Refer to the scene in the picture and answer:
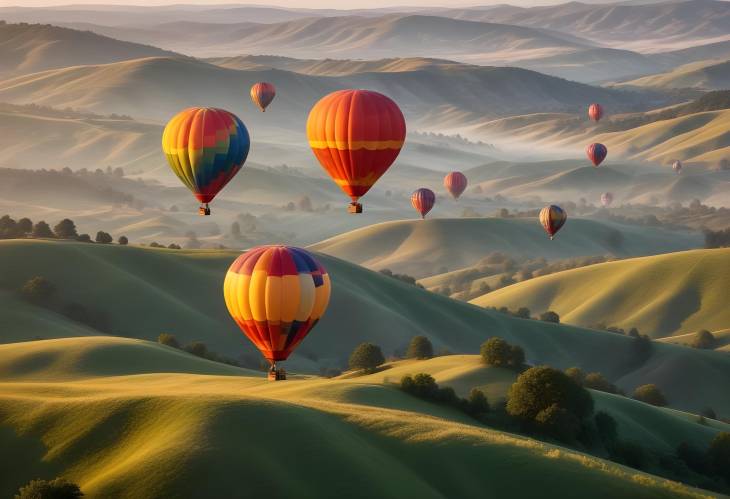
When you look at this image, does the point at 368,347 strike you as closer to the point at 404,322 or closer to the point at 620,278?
the point at 404,322

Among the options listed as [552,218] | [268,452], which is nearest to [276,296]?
[268,452]

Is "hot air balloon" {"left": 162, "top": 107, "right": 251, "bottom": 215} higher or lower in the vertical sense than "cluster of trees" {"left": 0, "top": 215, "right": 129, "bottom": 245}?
higher

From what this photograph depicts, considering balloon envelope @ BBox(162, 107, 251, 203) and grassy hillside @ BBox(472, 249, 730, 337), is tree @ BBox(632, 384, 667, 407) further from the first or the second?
grassy hillside @ BBox(472, 249, 730, 337)

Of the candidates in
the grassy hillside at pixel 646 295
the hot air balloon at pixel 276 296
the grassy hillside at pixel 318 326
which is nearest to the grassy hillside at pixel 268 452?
the hot air balloon at pixel 276 296

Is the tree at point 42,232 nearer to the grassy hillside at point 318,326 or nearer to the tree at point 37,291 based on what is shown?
the grassy hillside at point 318,326

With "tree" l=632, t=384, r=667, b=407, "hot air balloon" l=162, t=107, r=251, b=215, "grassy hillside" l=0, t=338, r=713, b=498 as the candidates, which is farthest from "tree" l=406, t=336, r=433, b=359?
"grassy hillside" l=0, t=338, r=713, b=498

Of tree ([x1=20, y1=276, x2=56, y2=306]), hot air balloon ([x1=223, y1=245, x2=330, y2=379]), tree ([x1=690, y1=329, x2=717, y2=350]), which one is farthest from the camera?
tree ([x1=690, y1=329, x2=717, y2=350])

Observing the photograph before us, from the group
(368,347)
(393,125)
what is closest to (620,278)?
(368,347)

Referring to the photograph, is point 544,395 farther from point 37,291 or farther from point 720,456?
point 37,291
